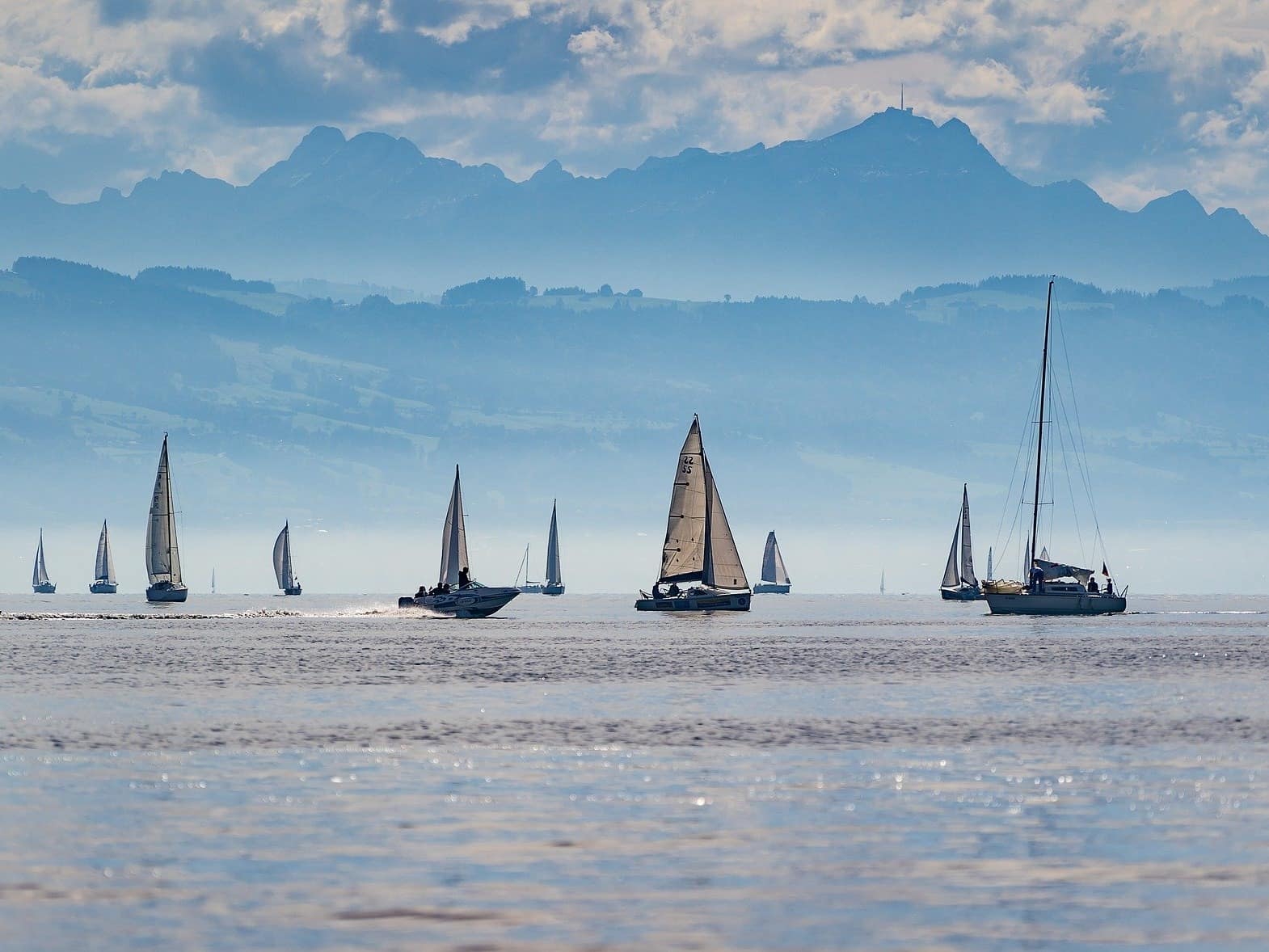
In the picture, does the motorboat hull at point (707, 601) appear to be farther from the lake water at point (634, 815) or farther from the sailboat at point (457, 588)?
the lake water at point (634, 815)

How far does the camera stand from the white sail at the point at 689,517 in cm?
15250

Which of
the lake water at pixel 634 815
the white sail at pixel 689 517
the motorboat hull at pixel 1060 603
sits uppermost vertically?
the white sail at pixel 689 517

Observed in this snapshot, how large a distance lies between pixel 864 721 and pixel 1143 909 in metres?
32.0

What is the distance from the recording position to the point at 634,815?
36.2 m

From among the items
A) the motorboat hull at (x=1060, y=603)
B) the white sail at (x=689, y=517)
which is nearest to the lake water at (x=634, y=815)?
the white sail at (x=689, y=517)

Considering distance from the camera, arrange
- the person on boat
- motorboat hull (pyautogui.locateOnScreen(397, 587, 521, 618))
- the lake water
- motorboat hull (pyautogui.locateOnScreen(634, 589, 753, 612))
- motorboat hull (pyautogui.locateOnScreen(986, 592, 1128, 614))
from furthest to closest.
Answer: motorboat hull (pyautogui.locateOnScreen(397, 587, 521, 618)) < motorboat hull (pyautogui.locateOnScreen(986, 592, 1128, 614)) < motorboat hull (pyautogui.locateOnScreen(634, 589, 753, 612)) < the person on boat < the lake water

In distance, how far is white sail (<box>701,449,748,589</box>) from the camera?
15438 centimetres

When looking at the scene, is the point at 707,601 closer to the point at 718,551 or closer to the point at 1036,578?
the point at 718,551

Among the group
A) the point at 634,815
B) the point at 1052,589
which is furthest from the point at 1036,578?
the point at 634,815

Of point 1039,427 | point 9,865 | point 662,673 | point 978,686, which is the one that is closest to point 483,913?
point 9,865

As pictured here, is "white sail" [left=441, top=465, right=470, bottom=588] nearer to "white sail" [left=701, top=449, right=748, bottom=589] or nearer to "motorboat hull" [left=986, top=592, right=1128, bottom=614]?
"white sail" [left=701, top=449, right=748, bottom=589]

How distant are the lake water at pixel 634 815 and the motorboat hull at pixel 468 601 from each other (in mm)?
87599

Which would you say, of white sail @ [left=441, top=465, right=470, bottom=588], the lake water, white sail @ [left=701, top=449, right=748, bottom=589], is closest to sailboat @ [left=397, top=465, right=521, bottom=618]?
white sail @ [left=441, top=465, right=470, bottom=588]

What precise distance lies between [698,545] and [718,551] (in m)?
2.72
